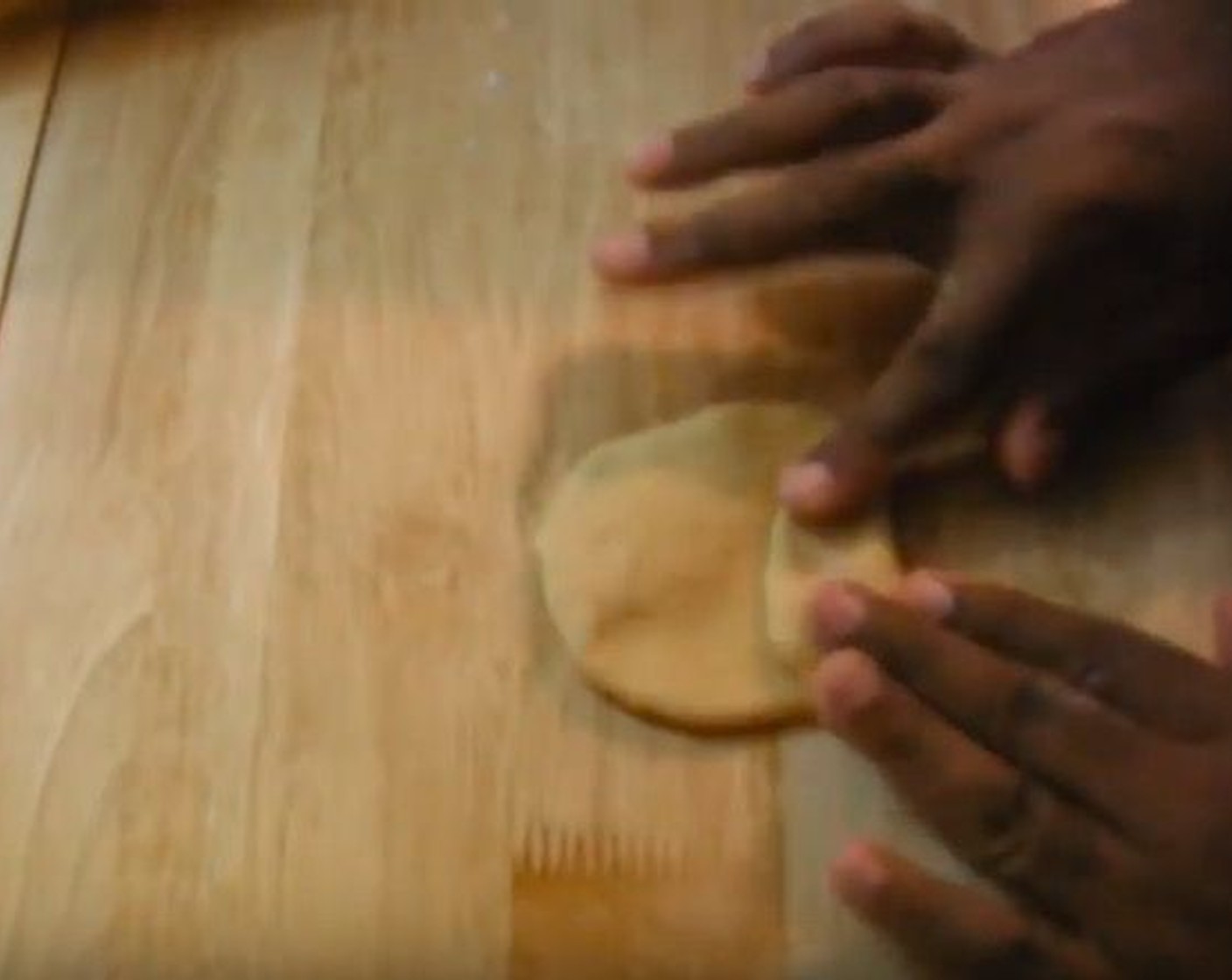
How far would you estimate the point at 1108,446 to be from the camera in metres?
0.86

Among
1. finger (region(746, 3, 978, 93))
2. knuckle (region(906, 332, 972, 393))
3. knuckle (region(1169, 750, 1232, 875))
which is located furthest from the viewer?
finger (region(746, 3, 978, 93))

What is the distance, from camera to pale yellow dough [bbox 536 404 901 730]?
799 mm

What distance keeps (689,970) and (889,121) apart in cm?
36

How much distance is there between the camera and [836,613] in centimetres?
77

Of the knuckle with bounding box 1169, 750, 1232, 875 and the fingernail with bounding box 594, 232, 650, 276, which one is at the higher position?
the fingernail with bounding box 594, 232, 650, 276

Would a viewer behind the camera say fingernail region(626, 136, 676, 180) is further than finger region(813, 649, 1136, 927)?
Yes

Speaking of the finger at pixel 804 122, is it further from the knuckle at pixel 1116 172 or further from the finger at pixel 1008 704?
the finger at pixel 1008 704

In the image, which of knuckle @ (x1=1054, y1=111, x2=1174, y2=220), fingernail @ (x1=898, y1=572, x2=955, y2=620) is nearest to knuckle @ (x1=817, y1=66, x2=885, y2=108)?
knuckle @ (x1=1054, y1=111, x2=1174, y2=220)

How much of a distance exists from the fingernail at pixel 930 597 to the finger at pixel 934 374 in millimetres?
54

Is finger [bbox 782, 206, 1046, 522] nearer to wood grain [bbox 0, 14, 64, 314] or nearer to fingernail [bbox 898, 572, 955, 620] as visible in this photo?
fingernail [bbox 898, 572, 955, 620]

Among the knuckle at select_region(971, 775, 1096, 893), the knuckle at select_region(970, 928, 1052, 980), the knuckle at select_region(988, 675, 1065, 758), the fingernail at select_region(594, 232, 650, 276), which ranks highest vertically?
the fingernail at select_region(594, 232, 650, 276)

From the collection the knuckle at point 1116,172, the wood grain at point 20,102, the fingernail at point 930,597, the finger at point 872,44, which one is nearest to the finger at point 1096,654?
the fingernail at point 930,597

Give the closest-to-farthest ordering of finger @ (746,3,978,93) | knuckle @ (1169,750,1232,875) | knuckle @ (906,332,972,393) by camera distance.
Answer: knuckle @ (1169,750,1232,875), knuckle @ (906,332,972,393), finger @ (746,3,978,93)

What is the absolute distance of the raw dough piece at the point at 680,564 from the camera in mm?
799
